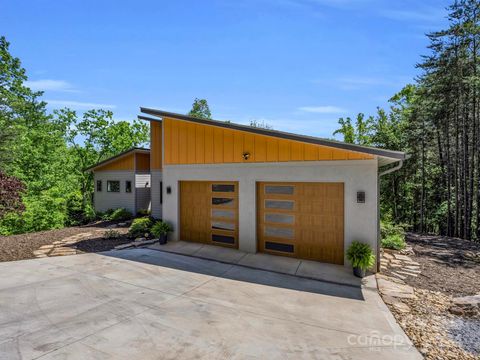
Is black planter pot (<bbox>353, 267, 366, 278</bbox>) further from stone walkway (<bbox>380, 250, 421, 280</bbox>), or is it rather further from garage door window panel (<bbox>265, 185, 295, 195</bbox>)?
garage door window panel (<bbox>265, 185, 295, 195</bbox>)

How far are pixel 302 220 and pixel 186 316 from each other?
13.5 feet

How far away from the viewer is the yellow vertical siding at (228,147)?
22.6ft

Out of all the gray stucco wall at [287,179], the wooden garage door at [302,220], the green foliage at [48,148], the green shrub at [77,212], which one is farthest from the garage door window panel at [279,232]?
the green shrub at [77,212]

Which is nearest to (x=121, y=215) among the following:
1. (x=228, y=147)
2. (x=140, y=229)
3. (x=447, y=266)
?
(x=140, y=229)

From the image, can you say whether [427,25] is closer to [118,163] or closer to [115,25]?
[115,25]

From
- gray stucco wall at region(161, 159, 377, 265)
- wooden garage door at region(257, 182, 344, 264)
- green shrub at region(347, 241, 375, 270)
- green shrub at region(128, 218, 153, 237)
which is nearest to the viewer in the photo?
green shrub at region(347, 241, 375, 270)

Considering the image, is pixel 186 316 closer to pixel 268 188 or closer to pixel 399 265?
pixel 268 188

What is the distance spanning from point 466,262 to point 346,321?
5842mm

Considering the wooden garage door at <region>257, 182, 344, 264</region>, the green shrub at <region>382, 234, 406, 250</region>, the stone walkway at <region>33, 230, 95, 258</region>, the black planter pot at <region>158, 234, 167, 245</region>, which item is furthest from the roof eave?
the stone walkway at <region>33, 230, 95, 258</region>

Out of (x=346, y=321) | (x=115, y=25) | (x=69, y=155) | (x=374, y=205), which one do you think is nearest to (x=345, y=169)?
(x=374, y=205)

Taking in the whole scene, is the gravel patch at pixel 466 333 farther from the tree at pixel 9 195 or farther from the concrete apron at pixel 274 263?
the tree at pixel 9 195

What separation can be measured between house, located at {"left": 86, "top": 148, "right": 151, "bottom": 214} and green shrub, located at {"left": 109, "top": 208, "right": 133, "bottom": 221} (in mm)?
348

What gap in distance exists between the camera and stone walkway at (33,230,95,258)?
797cm

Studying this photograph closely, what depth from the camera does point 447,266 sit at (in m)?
7.12
